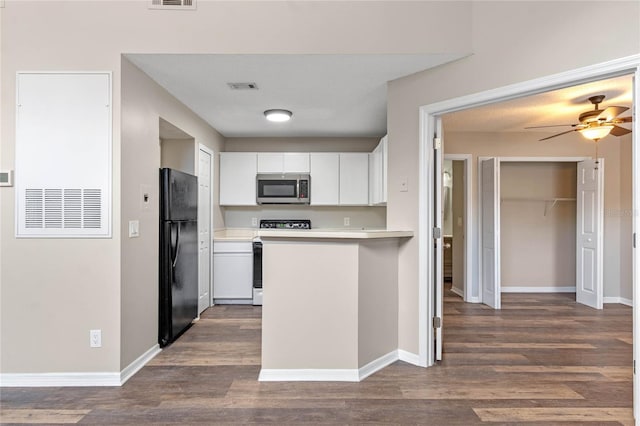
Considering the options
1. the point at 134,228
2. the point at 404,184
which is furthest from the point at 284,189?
the point at 134,228

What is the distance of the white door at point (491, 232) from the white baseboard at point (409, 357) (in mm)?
2237

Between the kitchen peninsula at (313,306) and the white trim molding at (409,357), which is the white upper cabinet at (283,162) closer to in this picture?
the kitchen peninsula at (313,306)

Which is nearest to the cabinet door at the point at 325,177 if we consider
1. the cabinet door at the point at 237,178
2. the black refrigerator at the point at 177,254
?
the cabinet door at the point at 237,178

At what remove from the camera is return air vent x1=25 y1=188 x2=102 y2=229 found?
94.4 inches

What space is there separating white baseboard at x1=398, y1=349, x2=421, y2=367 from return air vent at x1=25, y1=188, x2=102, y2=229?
7.96 ft

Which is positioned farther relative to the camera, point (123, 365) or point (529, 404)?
point (123, 365)

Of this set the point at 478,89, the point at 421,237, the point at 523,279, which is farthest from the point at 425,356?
the point at 523,279

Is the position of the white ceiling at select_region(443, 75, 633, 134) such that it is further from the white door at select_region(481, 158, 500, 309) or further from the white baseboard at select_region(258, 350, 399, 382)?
the white baseboard at select_region(258, 350, 399, 382)

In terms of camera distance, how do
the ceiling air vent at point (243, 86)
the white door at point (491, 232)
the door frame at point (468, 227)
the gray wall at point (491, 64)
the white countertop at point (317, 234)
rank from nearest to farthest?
the gray wall at point (491, 64) < the white countertop at point (317, 234) < the ceiling air vent at point (243, 86) < the white door at point (491, 232) < the door frame at point (468, 227)

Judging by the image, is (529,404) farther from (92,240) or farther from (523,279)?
(523,279)

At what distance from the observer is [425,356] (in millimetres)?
A: 2693

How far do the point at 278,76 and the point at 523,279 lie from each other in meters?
4.66

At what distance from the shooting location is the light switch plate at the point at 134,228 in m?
2.56

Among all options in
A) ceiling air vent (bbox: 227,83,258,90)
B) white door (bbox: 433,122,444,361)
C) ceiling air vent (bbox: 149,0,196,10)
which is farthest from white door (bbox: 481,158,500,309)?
ceiling air vent (bbox: 149,0,196,10)
